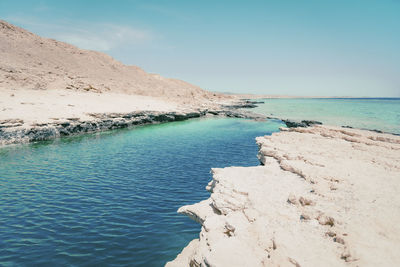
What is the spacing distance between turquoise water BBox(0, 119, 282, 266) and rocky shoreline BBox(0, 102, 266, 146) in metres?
2.42

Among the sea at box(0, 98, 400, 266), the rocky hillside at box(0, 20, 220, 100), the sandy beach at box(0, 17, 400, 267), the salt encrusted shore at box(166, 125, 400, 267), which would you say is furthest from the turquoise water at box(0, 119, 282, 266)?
the rocky hillside at box(0, 20, 220, 100)

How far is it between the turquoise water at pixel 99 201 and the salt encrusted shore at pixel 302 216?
208cm

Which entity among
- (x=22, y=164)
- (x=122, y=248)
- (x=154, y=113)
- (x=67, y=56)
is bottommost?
(x=122, y=248)

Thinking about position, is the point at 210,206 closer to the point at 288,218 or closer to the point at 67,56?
the point at 288,218

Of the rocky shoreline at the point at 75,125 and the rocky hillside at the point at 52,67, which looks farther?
the rocky hillside at the point at 52,67

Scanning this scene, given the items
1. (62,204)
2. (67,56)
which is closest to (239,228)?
(62,204)

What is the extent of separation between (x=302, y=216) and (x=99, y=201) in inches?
406

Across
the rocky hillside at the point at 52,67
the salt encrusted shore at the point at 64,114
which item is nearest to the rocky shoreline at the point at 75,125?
the salt encrusted shore at the point at 64,114

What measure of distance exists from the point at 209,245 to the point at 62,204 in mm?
9341

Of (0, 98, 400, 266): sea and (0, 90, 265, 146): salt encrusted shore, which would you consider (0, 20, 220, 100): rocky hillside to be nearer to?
(0, 90, 265, 146): salt encrusted shore

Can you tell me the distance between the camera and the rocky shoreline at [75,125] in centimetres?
2530

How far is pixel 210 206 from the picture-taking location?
9.62m

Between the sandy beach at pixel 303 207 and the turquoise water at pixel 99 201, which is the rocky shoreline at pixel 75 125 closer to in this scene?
the sandy beach at pixel 303 207

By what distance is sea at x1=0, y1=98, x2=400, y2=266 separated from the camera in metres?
8.92
